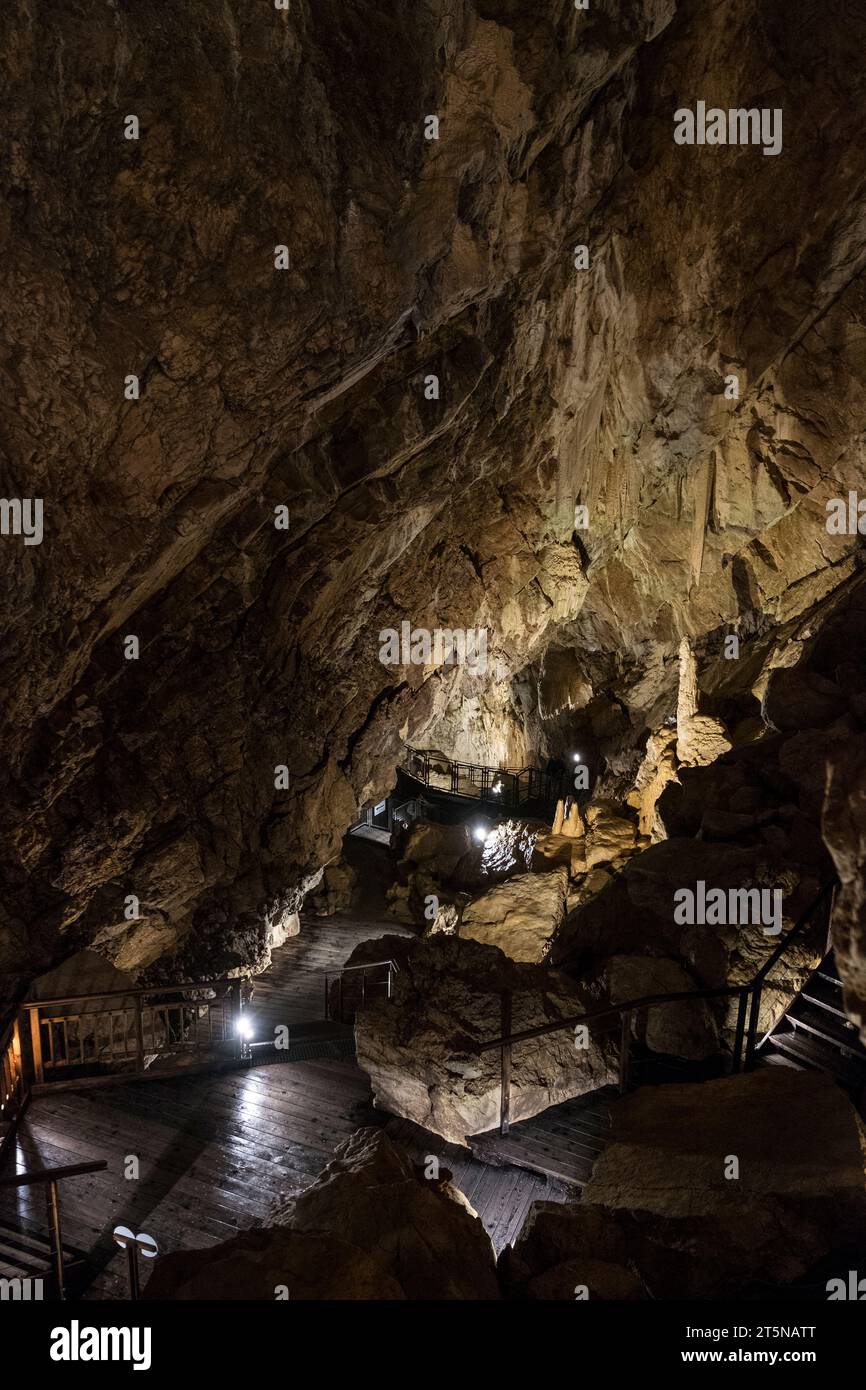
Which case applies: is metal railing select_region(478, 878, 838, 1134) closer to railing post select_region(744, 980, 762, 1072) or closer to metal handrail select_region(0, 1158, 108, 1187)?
railing post select_region(744, 980, 762, 1072)

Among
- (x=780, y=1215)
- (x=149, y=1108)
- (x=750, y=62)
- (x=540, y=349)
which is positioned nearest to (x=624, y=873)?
(x=780, y=1215)

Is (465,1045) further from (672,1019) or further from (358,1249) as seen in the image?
(358,1249)

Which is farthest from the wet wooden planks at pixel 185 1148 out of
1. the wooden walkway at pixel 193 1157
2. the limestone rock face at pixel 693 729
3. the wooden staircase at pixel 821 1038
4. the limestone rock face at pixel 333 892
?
the limestone rock face at pixel 333 892

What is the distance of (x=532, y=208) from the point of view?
29.4ft

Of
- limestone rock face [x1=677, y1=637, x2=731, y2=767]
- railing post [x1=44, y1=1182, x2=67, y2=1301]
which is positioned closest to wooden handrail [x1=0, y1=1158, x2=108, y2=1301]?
railing post [x1=44, y1=1182, x2=67, y2=1301]

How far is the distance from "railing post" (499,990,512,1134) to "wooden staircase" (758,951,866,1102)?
2.19 metres

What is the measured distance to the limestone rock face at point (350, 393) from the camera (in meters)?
6.71

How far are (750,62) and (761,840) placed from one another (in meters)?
9.73

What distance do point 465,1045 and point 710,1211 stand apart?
2122mm

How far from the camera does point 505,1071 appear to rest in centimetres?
598

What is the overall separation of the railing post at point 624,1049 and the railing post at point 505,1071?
917 millimetres

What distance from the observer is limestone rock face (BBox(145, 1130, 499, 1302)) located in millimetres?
3869

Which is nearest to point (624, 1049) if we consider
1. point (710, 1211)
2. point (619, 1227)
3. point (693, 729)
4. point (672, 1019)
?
point (672, 1019)
